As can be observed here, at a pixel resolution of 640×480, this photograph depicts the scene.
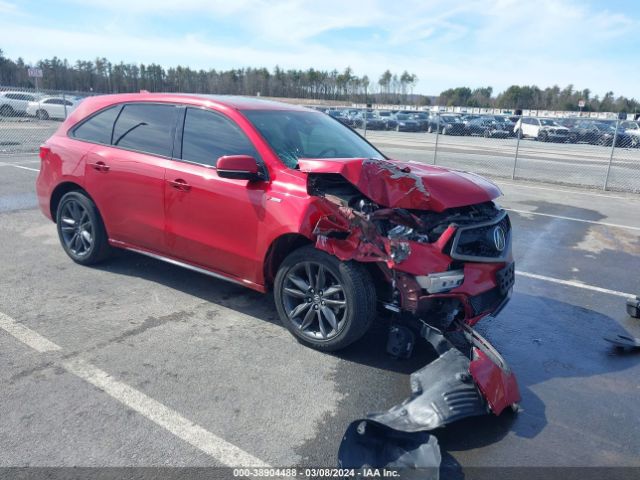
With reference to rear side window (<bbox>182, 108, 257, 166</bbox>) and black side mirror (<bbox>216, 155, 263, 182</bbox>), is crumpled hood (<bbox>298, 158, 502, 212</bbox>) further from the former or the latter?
rear side window (<bbox>182, 108, 257, 166</bbox>)

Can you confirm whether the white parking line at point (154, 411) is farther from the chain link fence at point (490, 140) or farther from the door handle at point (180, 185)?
the chain link fence at point (490, 140)

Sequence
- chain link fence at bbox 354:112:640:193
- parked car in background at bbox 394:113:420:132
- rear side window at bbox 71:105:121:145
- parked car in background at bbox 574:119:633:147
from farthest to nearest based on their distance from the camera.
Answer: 1. parked car in background at bbox 394:113:420:132
2. parked car in background at bbox 574:119:633:147
3. chain link fence at bbox 354:112:640:193
4. rear side window at bbox 71:105:121:145

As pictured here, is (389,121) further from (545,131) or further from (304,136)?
(304,136)

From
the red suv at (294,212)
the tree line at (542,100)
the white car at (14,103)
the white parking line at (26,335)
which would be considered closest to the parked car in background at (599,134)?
the red suv at (294,212)

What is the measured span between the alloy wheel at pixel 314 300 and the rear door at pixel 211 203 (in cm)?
36

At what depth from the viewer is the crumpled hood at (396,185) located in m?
3.66

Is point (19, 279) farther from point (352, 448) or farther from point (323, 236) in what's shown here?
point (352, 448)

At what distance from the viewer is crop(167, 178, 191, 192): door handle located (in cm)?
449

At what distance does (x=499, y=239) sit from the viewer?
3977 mm

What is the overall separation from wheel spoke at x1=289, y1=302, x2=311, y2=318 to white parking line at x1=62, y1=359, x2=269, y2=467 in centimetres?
121

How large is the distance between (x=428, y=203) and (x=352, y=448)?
174 centimetres

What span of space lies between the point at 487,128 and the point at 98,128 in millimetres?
34192

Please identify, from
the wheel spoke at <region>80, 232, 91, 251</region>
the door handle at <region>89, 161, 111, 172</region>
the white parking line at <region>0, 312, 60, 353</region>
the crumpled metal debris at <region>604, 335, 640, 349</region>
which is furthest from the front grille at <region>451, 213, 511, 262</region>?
the wheel spoke at <region>80, 232, 91, 251</region>

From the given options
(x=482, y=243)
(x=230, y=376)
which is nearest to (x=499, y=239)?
(x=482, y=243)
